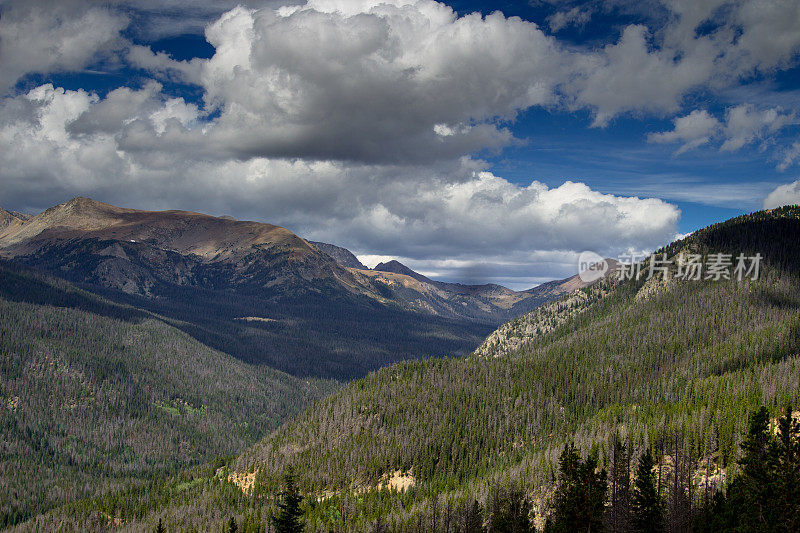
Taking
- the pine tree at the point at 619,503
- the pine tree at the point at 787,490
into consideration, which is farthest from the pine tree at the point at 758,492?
the pine tree at the point at 619,503

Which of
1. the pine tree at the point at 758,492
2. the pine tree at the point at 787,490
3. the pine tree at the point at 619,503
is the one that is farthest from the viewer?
the pine tree at the point at 619,503

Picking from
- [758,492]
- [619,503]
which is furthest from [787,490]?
[619,503]

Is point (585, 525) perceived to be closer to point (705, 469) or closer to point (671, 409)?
point (705, 469)

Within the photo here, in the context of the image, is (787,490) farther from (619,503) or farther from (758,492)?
(619,503)

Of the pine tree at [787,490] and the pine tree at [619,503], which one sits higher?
the pine tree at [787,490]

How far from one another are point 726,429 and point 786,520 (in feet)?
285

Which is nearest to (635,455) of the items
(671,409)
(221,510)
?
(671,409)

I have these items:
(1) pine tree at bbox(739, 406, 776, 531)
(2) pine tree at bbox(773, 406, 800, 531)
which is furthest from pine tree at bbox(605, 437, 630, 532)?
(2) pine tree at bbox(773, 406, 800, 531)

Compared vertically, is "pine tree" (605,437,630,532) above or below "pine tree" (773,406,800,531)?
below

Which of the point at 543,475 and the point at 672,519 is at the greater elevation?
the point at 672,519

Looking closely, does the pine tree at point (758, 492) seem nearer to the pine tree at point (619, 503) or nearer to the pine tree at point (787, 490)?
the pine tree at point (787, 490)

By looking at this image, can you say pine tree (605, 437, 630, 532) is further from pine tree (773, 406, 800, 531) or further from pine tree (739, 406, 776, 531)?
pine tree (773, 406, 800, 531)

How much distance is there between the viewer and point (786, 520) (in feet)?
225

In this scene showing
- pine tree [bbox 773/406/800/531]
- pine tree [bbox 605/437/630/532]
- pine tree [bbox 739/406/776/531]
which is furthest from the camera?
pine tree [bbox 605/437/630/532]
